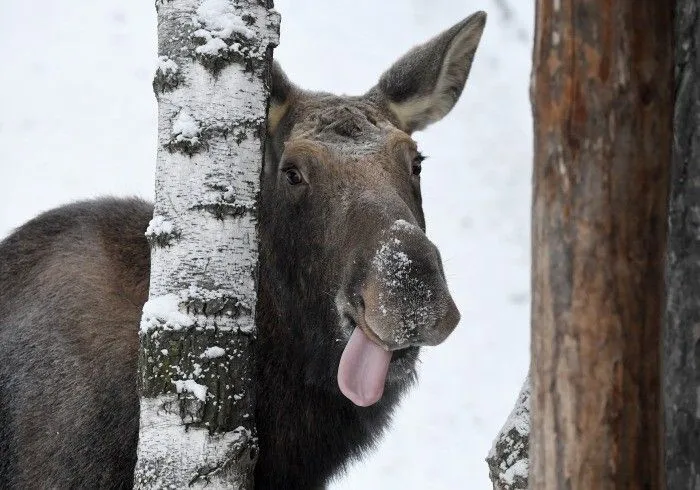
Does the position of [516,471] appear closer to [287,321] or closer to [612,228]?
[287,321]

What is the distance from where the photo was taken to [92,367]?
12.7 ft

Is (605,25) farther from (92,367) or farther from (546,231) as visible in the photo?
(92,367)

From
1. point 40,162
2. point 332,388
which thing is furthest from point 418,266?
point 40,162

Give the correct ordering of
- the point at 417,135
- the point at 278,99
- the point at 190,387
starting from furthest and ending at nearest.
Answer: the point at 417,135 < the point at 278,99 < the point at 190,387

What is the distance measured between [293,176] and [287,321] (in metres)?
0.59

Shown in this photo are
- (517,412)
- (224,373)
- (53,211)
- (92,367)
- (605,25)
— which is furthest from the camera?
(53,211)

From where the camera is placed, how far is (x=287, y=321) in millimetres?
3965

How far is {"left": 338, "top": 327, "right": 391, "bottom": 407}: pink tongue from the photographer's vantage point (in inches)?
135

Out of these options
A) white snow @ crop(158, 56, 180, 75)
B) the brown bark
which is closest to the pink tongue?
white snow @ crop(158, 56, 180, 75)

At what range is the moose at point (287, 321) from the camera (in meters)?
3.53

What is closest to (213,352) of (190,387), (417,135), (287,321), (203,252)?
(190,387)

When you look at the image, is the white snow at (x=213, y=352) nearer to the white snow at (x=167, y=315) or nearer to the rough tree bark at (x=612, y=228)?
the white snow at (x=167, y=315)

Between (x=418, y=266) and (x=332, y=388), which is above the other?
(x=418, y=266)

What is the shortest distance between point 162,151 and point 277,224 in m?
0.87
